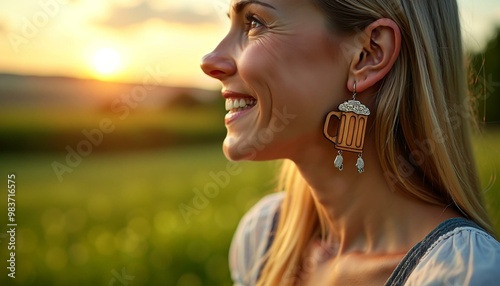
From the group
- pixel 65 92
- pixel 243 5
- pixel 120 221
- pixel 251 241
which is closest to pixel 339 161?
pixel 243 5

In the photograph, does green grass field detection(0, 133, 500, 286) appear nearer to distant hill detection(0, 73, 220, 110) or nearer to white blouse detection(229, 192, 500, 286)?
distant hill detection(0, 73, 220, 110)

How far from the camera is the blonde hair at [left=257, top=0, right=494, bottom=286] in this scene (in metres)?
1.77

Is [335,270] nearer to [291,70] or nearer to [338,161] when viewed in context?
[338,161]

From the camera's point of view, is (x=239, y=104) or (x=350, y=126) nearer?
(x=350, y=126)

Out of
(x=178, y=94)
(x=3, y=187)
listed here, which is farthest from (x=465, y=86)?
(x=178, y=94)

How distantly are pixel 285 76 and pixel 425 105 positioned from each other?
0.39m

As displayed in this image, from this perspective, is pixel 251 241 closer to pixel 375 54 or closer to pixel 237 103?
pixel 237 103

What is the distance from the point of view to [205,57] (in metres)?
1.90

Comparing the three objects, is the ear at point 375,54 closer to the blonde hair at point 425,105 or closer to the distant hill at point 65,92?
the blonde hair at point 425,105

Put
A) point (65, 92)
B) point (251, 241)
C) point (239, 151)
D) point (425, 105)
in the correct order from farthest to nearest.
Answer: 1. point (65, 92)
2. point (251, 241)
3. point (239, 151)
4. point (425, 105)

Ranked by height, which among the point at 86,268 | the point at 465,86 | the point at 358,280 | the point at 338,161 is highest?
the point at 465,86

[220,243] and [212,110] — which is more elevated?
[212,110]

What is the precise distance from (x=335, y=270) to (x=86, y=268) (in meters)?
2.01

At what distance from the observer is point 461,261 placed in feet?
5.35
